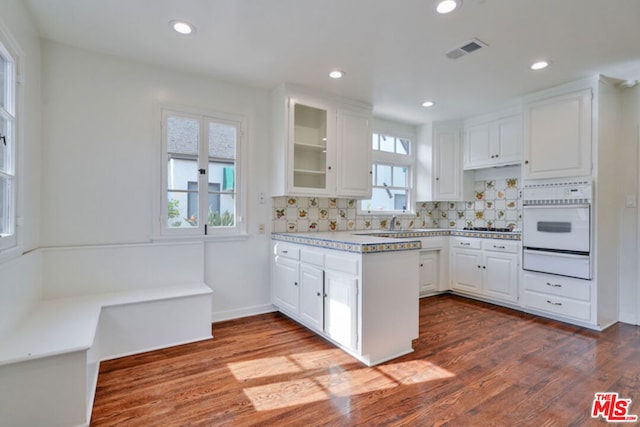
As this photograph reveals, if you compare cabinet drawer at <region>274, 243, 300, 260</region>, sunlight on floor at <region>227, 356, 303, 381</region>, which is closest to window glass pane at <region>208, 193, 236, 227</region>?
cabinet drawer at <region>274, 243, 300, 260</region>

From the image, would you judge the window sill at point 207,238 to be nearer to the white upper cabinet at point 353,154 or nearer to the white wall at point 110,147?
the white wall at point 110,147

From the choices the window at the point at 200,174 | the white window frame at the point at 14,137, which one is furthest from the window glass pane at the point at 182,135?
the white window frame at the point at 14,137

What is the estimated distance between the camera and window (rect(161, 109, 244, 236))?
9.93 ft

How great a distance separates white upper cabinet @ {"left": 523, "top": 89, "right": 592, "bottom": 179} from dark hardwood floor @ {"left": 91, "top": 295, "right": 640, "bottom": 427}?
158cm

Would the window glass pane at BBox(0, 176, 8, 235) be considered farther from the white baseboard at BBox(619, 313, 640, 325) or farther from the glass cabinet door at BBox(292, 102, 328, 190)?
the white baseboard at BBox(619, 313, 640, 325)

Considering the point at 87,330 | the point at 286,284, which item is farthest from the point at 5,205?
the point at 286,284

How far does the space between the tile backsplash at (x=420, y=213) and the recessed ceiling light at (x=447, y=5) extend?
7.38 ft

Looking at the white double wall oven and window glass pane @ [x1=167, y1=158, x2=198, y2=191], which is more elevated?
window glass pane @ [x1=167, y1=158, x2=198, y2=191]

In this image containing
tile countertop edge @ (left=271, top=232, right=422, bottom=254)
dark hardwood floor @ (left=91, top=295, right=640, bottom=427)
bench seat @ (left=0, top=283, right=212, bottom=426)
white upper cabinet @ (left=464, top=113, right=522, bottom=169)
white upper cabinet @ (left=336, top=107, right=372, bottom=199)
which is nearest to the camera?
bench seat @ (left=0, top=283, right=212, bottom=426)

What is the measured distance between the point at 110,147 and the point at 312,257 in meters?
1.97

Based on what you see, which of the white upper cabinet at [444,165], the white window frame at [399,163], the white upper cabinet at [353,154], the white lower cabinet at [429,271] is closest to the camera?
the white upper cabinet at [353,154]

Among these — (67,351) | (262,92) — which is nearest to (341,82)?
(262,92)

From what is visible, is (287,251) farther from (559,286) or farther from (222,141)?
(559,286)

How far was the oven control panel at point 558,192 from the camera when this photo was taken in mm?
3098
